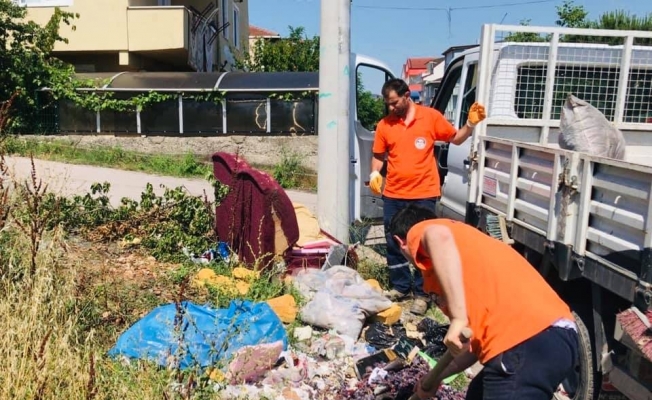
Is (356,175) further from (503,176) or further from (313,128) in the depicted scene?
(313,128)

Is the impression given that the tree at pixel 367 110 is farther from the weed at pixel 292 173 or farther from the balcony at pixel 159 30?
the balcony at pixel 159 30

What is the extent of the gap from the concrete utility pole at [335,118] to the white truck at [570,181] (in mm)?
1034

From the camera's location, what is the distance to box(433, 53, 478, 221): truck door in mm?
5723

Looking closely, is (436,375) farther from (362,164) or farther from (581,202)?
(362,164)

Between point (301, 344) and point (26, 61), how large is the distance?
41.3 feet

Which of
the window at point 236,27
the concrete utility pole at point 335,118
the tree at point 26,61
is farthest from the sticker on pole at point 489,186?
the window at point 236,27

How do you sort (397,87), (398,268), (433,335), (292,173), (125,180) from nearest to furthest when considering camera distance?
(433,335), (397,87), (398,268), (125,180), (292,173)

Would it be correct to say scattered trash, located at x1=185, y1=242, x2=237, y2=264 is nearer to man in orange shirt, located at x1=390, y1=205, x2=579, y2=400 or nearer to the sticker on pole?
the sticker on pole

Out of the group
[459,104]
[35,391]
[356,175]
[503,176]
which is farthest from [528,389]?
[356,175]

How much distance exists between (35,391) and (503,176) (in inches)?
131

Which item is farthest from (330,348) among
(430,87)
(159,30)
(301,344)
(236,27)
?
(236,27)

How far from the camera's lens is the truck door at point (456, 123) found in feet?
18.8

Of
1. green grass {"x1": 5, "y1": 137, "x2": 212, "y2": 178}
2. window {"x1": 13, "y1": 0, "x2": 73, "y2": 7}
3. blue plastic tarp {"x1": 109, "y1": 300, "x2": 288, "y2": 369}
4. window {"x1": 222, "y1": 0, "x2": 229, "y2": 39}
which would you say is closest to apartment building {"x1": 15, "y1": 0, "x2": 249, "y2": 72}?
window {"x1": 13, "y1": 0, "x2": 73, "y2": 7}

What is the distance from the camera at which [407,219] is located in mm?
2711
